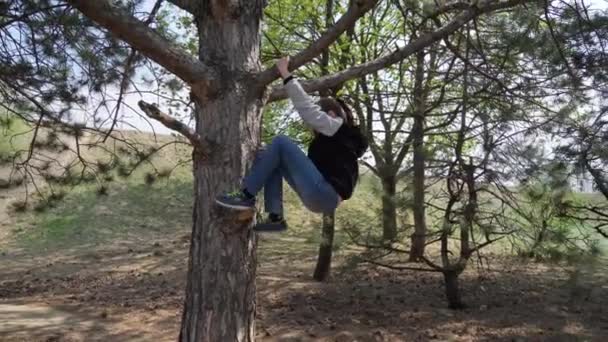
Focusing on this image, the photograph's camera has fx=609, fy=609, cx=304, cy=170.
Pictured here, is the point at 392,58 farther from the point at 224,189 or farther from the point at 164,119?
the point at 164,119

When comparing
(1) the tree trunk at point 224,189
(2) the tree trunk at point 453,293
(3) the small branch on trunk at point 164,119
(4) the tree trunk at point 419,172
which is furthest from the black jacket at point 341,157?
(2) the tree trunk at point 453,293

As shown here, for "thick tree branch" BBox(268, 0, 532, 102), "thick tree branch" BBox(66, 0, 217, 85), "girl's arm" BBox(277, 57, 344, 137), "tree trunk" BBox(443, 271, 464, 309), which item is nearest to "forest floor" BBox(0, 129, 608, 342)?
"tree trunk" BBox(443, 271, 464, 309)

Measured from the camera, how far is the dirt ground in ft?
26.2

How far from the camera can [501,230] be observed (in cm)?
781

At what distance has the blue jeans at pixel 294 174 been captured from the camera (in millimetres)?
4012

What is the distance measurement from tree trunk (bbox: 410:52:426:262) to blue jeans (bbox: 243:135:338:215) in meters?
3.79

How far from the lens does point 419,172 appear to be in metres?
8.01

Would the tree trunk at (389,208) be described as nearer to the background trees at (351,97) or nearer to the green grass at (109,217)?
the background trees at (351,97)

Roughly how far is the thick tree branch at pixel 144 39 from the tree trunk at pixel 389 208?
13.1 feet

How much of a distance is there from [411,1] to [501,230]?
3322mm

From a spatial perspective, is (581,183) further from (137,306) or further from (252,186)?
(137,306)

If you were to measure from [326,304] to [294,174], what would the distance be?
5.65 metres

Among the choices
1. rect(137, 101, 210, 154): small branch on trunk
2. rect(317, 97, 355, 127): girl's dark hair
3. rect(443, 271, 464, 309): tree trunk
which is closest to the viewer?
rect(137, 101, 210, 154): small branch on trunk

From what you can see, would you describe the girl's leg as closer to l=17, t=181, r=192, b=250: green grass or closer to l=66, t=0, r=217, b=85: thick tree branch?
l=66, t=0, r=217, b=85: thick tree branch
